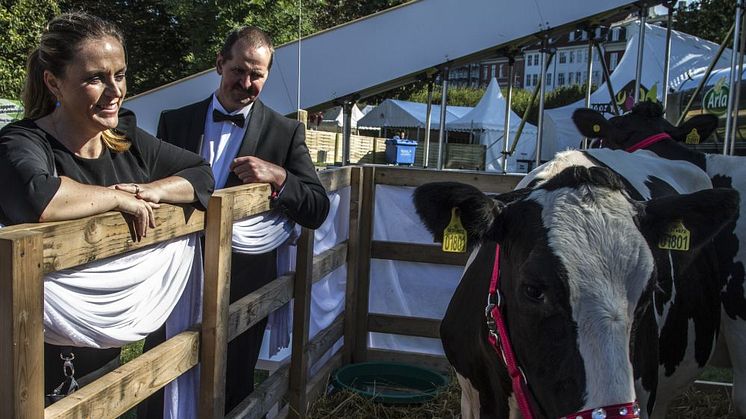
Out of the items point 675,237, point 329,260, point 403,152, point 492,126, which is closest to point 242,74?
point 329,260

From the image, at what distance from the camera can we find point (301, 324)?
13.3 ft

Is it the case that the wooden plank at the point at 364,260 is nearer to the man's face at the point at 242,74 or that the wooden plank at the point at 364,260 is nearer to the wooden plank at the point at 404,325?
the wooden plank at the point at 404,325

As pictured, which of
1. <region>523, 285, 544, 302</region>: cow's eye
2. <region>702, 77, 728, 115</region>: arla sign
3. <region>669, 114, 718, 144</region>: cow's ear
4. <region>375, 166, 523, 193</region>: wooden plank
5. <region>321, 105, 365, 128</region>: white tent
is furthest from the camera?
<region>321, 105, 365, 128</region>: white tent

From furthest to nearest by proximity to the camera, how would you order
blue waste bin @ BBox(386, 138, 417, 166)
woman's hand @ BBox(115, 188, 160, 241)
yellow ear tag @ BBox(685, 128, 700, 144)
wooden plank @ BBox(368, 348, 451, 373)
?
blue waste bin @ BBox(386, 138, 417, 166) < yellow ear tag @ BBox(685, 128, 700, 144) < wooden plank @ BBox(368, 348, 451, 373) < woman's hand @ BBox(115, 188, 160, 241)

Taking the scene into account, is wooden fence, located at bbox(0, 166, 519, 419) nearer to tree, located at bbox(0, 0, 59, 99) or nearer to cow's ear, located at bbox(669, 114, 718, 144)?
cow's ear, located at bbox(669, 114, 718, 144)

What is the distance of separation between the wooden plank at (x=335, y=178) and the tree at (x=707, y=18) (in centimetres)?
1750

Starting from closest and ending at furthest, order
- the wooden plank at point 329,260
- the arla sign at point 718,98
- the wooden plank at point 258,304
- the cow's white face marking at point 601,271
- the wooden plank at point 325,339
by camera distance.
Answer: the cow's white face marking at point 601,271
the wooden plank at point 258,304
the wooden plank at point 329,260
the wooden plank at point 325,339
the arla sign at point 718,98

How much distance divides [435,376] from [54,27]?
12.5 feet

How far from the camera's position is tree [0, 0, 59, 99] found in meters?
16.4

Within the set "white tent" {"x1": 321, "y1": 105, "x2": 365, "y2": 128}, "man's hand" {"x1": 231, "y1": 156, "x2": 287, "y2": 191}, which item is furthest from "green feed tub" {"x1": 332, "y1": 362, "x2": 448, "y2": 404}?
"white tent" {"x1": 321, "y1": 105, "x2": 365, "y2": 128}

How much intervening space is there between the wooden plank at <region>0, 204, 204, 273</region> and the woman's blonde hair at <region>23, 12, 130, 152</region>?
1.31ft

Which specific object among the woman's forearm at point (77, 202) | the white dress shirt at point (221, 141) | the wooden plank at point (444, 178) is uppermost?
the white dress shirt at point (221, 141)

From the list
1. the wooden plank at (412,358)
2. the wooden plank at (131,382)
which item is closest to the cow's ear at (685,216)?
the wooden plank at (131,382)

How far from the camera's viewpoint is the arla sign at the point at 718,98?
1111 centimetres
